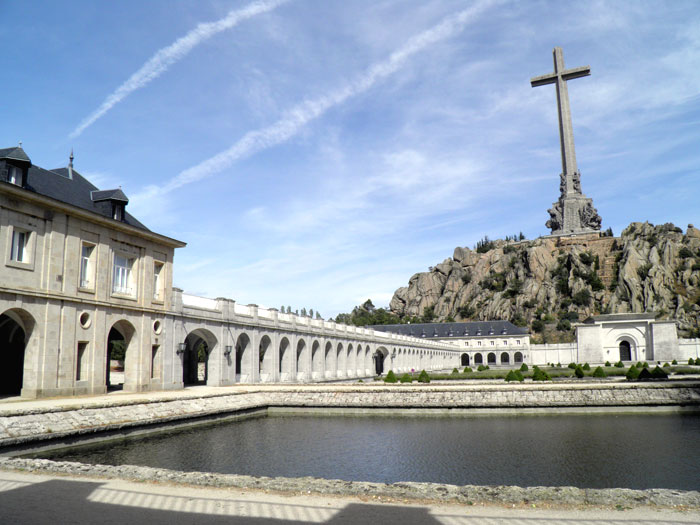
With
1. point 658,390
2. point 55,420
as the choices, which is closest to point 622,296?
point 658,390

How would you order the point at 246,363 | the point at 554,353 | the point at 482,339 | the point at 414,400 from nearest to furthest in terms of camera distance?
the point at 414,400, the point at 246,363, the point at 554,353, the point at 482,339

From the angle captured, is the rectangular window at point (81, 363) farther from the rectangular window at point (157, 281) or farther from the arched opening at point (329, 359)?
the arched opening at point (329, 359)

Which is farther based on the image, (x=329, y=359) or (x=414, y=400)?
(x=329, y=359)

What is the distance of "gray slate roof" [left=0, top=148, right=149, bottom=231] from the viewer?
25562 mm

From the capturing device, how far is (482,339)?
386 ft

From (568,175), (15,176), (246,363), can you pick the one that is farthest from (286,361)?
(568,175)

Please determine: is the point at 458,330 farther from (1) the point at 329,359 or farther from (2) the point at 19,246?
(2) the point at 19,246

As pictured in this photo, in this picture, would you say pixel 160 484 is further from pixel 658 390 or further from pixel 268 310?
pixel 268 310

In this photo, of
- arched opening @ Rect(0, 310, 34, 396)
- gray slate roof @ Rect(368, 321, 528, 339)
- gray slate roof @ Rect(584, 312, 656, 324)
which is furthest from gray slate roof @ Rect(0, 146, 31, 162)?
gray slate roof @ Rect(368, 321, 528, 339)

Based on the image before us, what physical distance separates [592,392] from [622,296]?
4830 inches

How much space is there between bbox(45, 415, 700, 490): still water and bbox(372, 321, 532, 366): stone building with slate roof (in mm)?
92463

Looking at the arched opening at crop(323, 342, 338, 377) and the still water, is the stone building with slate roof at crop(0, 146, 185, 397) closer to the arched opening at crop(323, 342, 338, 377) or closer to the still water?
the still water

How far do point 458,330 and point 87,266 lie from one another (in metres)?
103

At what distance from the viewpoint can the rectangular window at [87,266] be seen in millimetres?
27156
